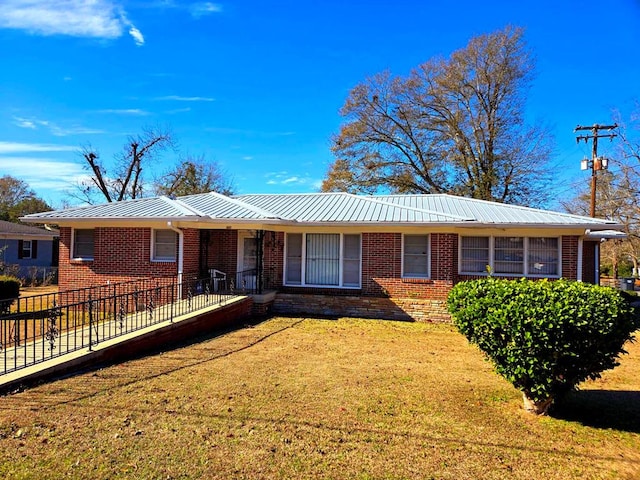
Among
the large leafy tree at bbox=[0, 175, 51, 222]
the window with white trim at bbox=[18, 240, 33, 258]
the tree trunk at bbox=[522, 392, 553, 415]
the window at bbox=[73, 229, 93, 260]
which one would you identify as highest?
the large leafy tree at bbox=[0, 175, 51, 222]

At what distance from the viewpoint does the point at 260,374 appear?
679cm

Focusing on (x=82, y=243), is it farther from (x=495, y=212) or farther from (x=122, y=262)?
(x=495, y=212)

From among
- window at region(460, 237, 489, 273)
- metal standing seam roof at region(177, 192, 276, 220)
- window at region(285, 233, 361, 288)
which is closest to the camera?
metal standing seam roof at region(177, 192, 276, 220)

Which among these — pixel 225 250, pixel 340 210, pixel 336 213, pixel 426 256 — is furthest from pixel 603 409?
pixel 225 250

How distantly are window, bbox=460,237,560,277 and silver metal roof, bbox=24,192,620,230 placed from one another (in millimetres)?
859

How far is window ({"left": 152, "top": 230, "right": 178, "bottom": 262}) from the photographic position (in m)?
13.1

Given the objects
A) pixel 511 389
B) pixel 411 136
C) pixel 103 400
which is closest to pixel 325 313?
pixel 511 389

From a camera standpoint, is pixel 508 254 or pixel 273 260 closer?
Result: pixel 508 254

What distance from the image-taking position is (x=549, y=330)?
4.63 m

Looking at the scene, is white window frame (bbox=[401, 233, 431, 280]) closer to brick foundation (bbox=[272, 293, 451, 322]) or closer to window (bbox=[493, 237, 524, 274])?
brick foundation (bbox=[272, 293, 451, 322])

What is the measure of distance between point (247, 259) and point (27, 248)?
21.4 metres

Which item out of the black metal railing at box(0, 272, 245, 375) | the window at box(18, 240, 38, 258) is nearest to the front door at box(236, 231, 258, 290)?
the black metal railing at box(0, 272, 245, 375)

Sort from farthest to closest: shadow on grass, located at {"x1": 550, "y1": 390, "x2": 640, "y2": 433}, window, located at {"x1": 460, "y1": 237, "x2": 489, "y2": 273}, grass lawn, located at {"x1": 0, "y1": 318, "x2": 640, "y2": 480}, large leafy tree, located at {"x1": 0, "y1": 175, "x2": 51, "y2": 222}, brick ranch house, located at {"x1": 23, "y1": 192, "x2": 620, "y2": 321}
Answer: large leafy tree, located at {"x1": 0, "y1": 175, "x2": 51, "y2": 222} → window, located at {"x1": 460, "y1": 237, "x2": 489, "y2": 273} → brick ranch house, located at {"x1": 23, "y1": 192, "x2": 620, "y2": 321} → shadow on grass, located at {"x1": 550, "y1": 390, "x2": 640, "y2": 433} → grass lawn, located at {"x1": 0, "y1": 318, "x2": 640, "y2": 480}

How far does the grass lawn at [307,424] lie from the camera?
3.99 m
